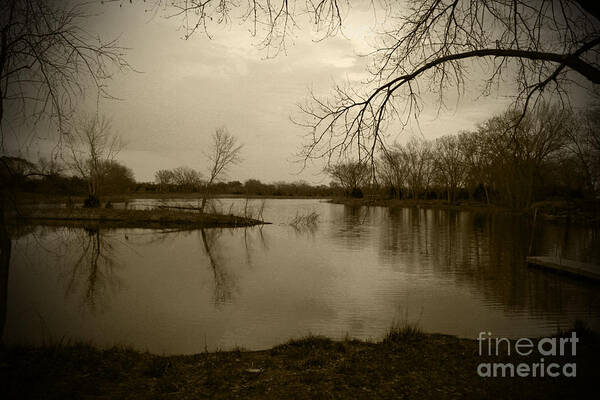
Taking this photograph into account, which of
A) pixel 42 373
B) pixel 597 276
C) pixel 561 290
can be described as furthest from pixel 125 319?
pixel 597 276

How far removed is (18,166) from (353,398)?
5.11 meters

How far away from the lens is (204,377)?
4.68 meters

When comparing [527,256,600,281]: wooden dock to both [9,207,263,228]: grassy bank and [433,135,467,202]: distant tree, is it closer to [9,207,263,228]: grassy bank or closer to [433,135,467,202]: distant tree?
[9,207,263,228]: grassy bank

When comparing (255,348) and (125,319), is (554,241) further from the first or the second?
(125,319)

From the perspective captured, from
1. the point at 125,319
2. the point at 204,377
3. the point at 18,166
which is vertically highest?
the point at 18,166

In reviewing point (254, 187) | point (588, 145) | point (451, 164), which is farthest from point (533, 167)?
point (254, 187)

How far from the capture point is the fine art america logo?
473 centimetres

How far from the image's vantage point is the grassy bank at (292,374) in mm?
4145

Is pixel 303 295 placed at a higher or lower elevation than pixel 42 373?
lower

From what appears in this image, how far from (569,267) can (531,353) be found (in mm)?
9901

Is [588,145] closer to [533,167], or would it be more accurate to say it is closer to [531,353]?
[533,167]

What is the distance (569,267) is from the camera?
43.1 ft

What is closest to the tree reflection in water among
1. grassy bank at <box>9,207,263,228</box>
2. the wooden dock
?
grassy bank at <box>9,207,263,228</box>

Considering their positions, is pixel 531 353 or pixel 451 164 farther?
pixel 451 164
